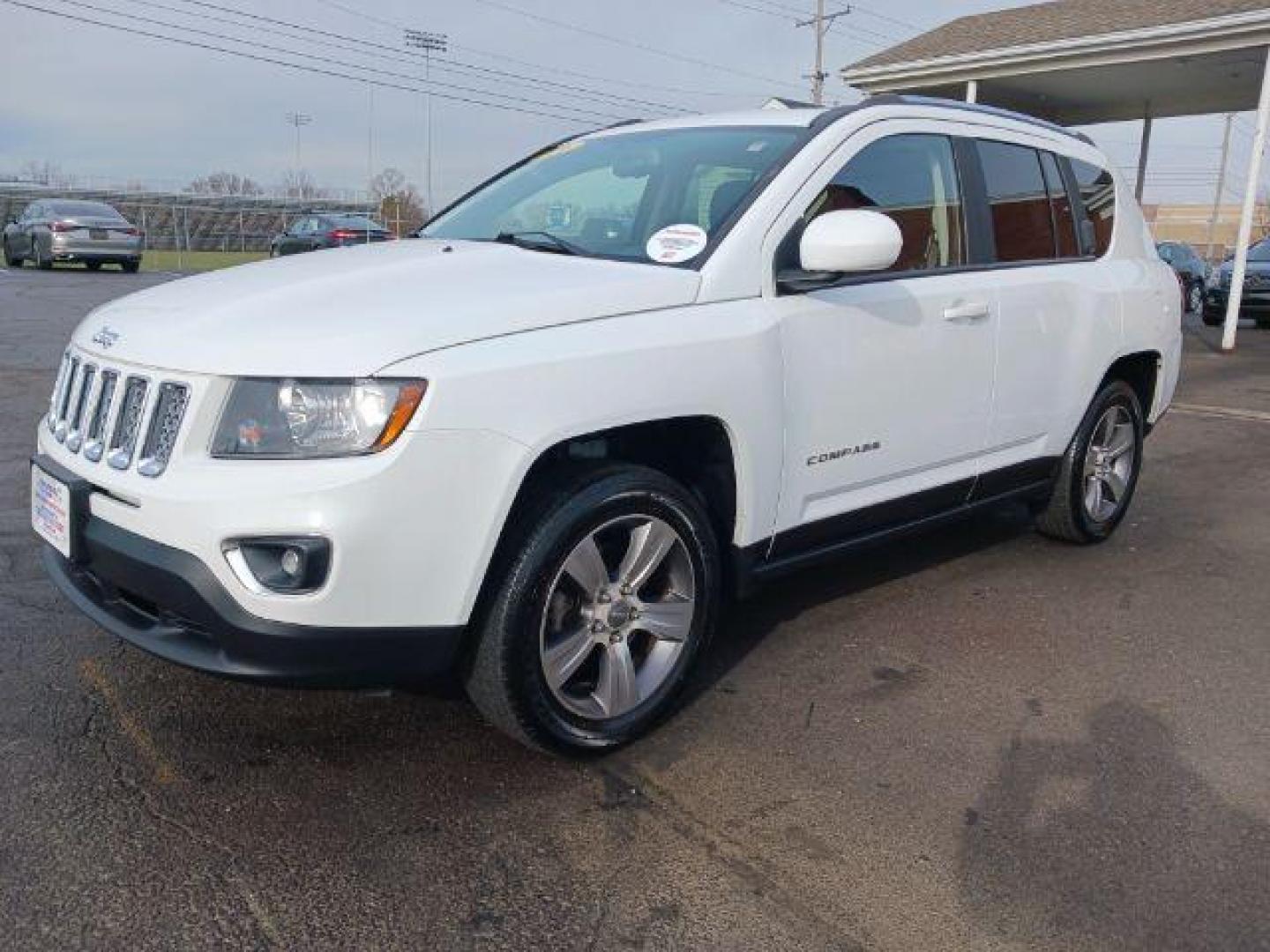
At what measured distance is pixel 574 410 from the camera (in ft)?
8.84

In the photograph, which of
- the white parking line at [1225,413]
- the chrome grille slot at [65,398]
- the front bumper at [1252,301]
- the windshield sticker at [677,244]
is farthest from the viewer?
the front bumper at [1252,301]

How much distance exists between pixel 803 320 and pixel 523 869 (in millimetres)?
1748

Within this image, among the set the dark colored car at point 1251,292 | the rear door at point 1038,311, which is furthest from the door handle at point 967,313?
the dark colored car at point 1251,292

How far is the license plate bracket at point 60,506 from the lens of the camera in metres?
2.74

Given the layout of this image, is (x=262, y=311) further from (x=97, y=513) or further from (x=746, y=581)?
(x=746, y=581)

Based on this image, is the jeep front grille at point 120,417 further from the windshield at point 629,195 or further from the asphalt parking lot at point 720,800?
the windshield at point 629,195

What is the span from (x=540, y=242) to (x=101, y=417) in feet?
4.54

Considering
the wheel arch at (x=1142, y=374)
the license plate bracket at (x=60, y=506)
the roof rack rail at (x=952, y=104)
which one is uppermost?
the roof rack rail at (x=952, y=104)

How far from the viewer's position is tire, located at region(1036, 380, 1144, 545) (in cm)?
485

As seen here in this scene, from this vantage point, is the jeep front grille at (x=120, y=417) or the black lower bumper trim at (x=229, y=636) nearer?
the black lower bumper trim at (x=229, y=636)

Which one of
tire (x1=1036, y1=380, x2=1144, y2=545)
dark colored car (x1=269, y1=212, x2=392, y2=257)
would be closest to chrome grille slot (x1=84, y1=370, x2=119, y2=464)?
tire (x1=1036, y1=380, x2=1144, y2=545)

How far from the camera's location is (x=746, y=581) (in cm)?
336

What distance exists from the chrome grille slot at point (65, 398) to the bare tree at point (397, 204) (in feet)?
71.3

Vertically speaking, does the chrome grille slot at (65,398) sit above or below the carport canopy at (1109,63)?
below
